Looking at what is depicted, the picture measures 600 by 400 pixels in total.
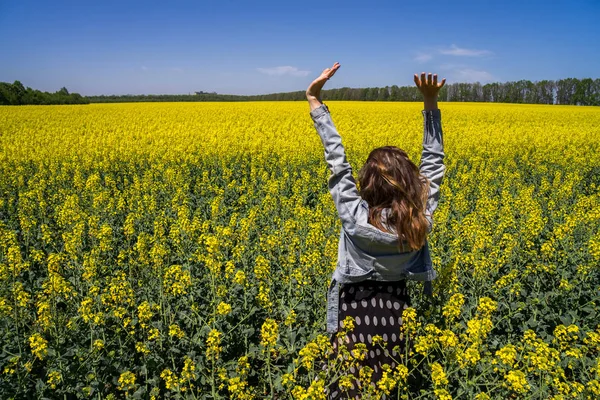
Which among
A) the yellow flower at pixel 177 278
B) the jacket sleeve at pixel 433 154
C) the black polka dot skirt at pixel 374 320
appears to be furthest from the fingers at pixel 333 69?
the yellow flower at pixel 177 278

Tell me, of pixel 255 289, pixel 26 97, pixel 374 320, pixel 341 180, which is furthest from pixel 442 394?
pixel 26 97

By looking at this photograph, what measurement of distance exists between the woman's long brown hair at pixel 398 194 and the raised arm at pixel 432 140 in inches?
16.2

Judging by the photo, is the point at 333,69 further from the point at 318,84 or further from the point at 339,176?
the point at 339,176

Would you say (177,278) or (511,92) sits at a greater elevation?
(511,92)

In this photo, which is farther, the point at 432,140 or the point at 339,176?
the point at 432,140

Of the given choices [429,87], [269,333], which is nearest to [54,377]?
[269,333]

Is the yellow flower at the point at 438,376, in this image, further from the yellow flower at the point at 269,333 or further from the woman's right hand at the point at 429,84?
the woman's right hand at the point at 429,84

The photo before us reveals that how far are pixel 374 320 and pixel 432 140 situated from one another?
55.9 inches

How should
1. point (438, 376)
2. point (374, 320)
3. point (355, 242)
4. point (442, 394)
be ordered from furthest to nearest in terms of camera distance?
point (374, 320) < point (355, 242) < point (438, 376) < point (442, 394)

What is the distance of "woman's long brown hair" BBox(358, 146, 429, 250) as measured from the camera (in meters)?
2.55

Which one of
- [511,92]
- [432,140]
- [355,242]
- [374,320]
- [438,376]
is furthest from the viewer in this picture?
[511,92]

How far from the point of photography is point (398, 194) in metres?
2.60

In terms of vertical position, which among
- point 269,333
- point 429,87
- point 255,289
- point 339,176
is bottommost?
point 255,289

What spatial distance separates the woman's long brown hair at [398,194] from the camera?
2549mm
